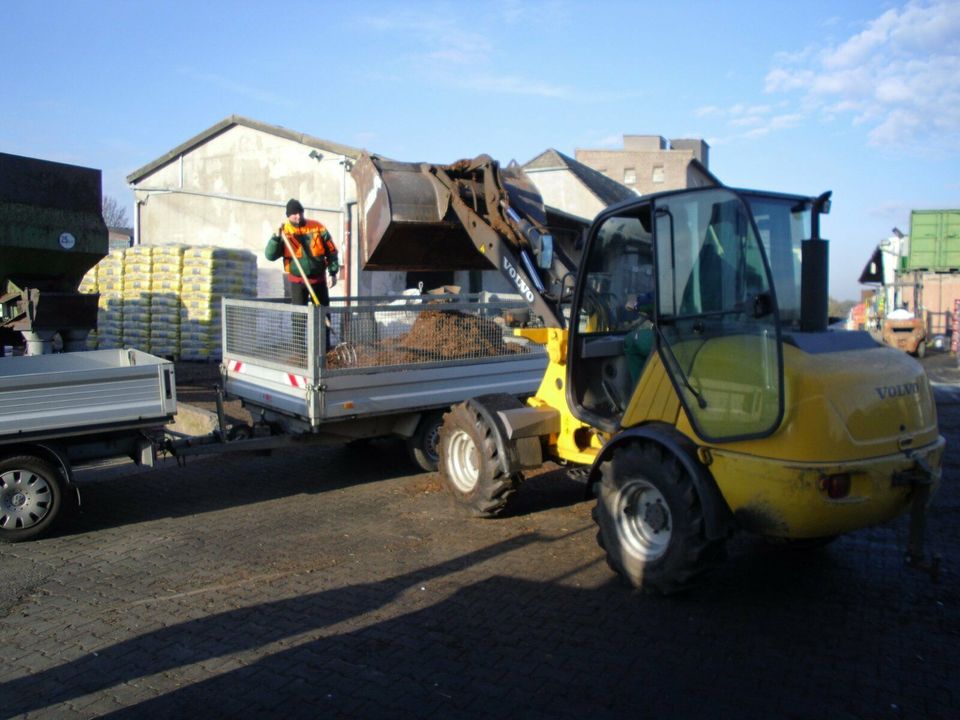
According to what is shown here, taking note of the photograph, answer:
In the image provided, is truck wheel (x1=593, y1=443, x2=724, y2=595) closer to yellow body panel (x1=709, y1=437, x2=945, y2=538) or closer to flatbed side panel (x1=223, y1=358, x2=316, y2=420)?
yellow body panel (x1=709, y1=437, x2=945, y2=538)

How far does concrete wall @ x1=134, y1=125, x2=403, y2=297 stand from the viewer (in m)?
18.5

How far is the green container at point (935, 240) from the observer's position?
2891 centimetres

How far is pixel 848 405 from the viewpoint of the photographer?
4.65 metres

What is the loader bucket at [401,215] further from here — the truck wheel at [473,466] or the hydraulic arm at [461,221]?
the truck wheel at [473,466]

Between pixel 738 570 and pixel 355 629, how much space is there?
8.56 feet

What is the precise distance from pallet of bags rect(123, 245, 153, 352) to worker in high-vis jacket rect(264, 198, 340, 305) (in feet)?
31.2

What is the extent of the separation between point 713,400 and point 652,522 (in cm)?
89

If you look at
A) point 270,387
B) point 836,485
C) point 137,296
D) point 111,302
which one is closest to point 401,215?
point 270,387

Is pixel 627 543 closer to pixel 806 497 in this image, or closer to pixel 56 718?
pixel 806 497

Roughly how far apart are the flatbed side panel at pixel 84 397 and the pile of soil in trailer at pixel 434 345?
148 cm

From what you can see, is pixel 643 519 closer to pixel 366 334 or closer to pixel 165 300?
pixel 366 334

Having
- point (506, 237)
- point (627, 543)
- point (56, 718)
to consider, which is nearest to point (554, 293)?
point (506, 237)

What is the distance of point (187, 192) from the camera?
20250 mm

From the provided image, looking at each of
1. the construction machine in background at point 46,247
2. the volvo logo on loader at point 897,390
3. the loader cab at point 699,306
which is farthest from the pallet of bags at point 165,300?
the volvo logo on loader at point 897,390
